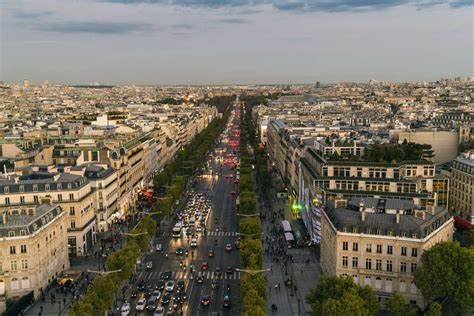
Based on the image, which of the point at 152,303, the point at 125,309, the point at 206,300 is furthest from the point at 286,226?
the point at 125,309

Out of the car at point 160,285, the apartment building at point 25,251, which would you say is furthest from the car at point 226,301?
the apartment building at point 25,251

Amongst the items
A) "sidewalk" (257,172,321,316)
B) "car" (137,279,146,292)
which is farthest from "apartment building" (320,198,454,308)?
"car" (137,279,146,292)

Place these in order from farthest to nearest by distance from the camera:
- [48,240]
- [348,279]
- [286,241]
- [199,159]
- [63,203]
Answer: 1. [199,159]
2. [286,241]
3. [63,203]
4. [48,240]
5. [348,279]

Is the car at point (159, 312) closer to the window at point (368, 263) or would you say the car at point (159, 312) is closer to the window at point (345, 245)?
the window at point (345, 245)

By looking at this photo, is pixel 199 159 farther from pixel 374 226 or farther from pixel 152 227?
pixel 374 226

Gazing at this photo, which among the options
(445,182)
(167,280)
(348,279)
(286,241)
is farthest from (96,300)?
(445,182)
